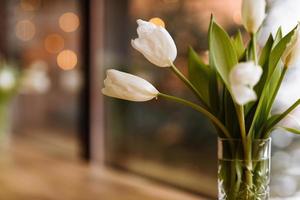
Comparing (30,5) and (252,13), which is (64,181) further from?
(30,5)

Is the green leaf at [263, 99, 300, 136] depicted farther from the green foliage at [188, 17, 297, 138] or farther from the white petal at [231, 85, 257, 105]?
the white petal at [231, 85, 257, 105]

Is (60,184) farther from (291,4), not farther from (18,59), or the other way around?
(18,59)

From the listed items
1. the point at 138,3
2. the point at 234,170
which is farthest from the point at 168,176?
the point at 234,170

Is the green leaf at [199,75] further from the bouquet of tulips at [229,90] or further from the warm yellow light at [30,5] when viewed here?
the warm yellow light at [30,5]

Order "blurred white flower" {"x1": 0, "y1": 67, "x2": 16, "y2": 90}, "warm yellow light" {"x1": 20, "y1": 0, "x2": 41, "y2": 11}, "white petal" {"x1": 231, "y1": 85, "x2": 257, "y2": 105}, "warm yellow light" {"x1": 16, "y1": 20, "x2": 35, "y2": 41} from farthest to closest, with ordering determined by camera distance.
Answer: "warm yellow light" {"x1": 16, "y1": 20, "x2": 35, "y2": 41} < "warm yellow light" {"x1": 20, "y1": 0, "x2": 41, "y2": 11} < "blurred white flower" {"x1": 0, "y1": 67, "x2": 16, "y2": 90} < "white petal" {"x1": 231, "y1": 85, "x2": 257, "y2": 105}

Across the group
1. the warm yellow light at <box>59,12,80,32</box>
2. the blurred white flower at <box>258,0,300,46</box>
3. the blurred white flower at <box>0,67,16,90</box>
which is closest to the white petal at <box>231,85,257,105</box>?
the blurred white flower at <box>258,0,300,46</box>

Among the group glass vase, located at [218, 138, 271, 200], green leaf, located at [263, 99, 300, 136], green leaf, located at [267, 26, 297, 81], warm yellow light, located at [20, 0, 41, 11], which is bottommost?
glass vase, located at [218, 138, 271, 200]
